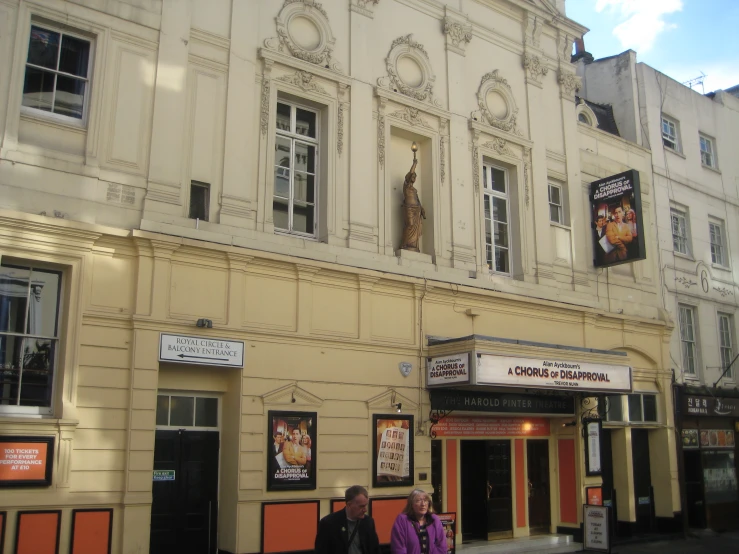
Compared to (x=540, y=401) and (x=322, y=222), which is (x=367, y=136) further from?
(x=540, y=401)

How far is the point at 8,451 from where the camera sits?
395 inches

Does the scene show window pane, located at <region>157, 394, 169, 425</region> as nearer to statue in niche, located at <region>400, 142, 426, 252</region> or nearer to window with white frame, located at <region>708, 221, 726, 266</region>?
statue in niche, located at <region>400, 142, 426, 252</region>

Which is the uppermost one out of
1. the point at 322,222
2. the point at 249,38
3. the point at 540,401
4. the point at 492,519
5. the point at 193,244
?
the point at 249,38

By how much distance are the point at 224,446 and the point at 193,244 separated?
11.2 ft

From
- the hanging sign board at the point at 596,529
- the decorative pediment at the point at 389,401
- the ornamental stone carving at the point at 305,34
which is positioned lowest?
the hanging sign board at the point at 596,529

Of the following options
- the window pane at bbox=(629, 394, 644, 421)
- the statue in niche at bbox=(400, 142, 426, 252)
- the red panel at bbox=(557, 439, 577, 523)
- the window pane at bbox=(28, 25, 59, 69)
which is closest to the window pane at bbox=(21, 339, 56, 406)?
the window pane at bbox=(28, 25, 59, 69)

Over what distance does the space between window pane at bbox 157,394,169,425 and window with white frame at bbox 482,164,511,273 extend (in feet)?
26.7

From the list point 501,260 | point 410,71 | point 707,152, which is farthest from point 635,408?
point 410,71

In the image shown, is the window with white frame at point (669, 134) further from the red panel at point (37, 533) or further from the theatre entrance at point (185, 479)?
the red panel at point (37, 533)

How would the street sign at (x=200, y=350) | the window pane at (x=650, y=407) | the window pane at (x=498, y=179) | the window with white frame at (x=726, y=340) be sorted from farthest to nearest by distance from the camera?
1. the window with white frame at (x=726, y=340)
2. the window pane at (x=650, y=407)
3. the window pane at (x=498, y=179)
4. the street sign at (x=200, y=350)

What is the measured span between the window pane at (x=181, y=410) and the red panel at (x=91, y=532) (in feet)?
6.27

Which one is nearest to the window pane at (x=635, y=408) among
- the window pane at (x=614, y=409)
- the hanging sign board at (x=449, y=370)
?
the window pane at (x=614, y=409)

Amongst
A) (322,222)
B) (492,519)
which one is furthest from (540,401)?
(322,222)

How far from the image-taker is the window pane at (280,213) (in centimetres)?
1390
